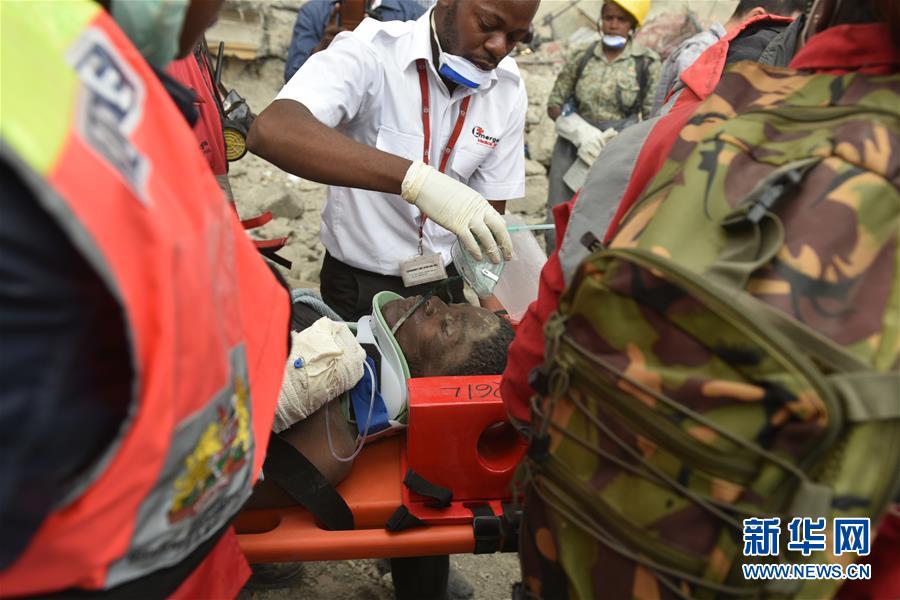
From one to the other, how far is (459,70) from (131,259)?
196cm

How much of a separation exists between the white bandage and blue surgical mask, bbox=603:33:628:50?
4.10m

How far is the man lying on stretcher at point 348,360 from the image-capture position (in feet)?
5.66

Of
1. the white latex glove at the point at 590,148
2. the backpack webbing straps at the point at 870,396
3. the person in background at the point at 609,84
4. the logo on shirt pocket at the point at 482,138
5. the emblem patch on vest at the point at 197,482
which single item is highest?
the backpack webbing straps at the point at 870,396

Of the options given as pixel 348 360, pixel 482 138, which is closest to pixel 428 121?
pixel 482 138

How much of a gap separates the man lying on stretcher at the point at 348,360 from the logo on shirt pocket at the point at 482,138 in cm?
74

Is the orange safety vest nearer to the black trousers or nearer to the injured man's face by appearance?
the injured man's face

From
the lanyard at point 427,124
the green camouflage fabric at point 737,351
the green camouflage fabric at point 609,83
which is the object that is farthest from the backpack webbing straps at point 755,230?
the green camouflage fabric at point 609,83

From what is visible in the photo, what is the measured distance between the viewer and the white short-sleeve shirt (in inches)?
88.6

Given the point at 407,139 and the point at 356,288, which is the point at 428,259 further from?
the point at 407,139

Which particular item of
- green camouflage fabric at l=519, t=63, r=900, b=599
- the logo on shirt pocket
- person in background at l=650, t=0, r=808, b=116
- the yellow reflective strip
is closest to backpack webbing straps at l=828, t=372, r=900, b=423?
green camouflage fabric at l=519, t=63, r=900, b=599

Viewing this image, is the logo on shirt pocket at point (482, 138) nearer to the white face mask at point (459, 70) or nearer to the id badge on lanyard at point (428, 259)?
the id badge on lanyard at point (428, 259)

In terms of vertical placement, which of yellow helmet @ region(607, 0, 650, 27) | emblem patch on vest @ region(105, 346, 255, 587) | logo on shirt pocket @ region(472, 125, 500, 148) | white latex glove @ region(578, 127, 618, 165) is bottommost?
white latex glove @ region(578, 127, 618, 165)

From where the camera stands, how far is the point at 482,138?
2.62 meters

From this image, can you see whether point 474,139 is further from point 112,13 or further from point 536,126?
point 536,126
